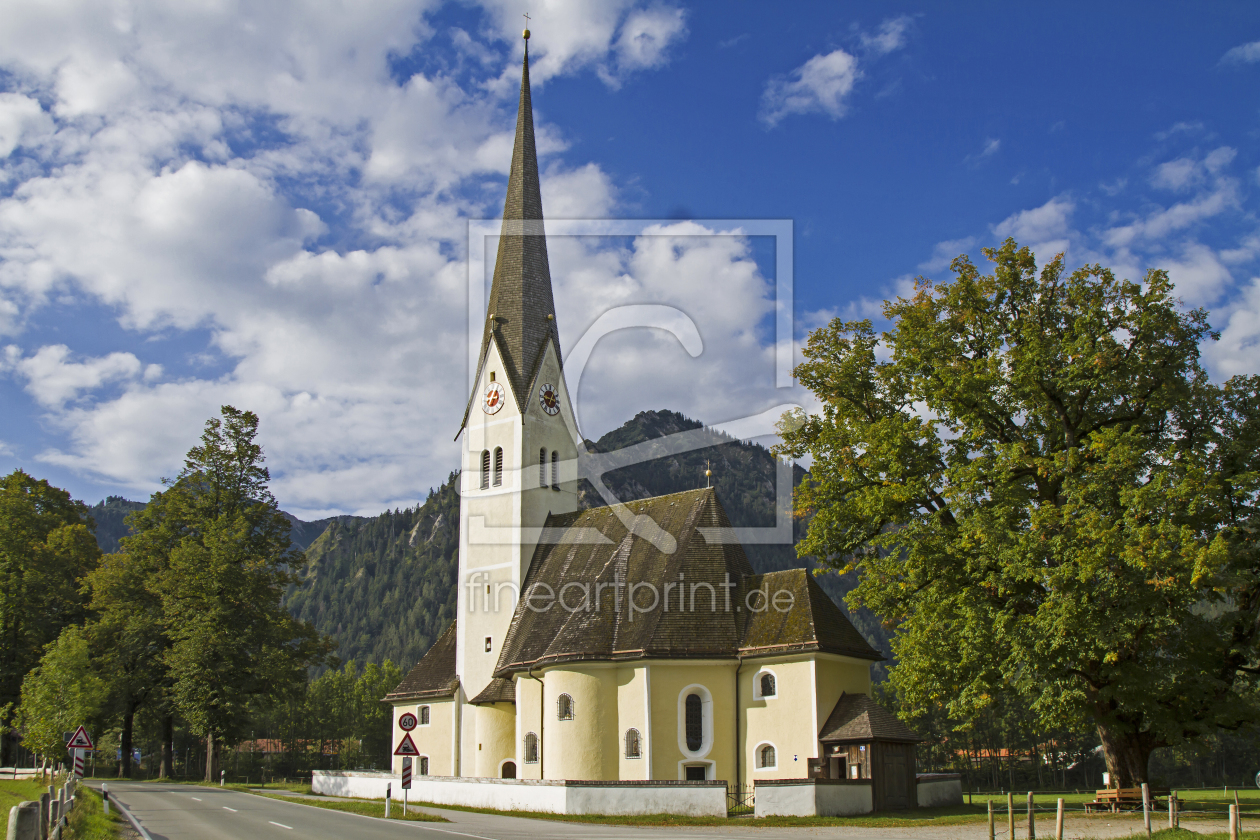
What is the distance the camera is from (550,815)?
26375 mm

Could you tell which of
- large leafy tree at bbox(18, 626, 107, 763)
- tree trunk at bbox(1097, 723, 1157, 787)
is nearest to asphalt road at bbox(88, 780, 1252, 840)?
tree trunk at bbox(1097, 723, 1157, 787)

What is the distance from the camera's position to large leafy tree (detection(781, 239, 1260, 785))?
21125mm

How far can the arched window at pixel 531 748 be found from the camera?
35.4 meters

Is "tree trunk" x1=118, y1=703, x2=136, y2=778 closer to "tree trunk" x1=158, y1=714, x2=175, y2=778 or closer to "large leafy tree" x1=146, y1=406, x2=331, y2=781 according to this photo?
"tree trunk" x1=158, y1=714, x2=175, y2=778

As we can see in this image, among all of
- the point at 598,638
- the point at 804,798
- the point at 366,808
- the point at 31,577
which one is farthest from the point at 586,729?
the point at 31,577

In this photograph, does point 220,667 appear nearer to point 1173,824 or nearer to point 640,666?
point 640,666

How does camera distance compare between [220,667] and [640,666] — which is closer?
[640,666]

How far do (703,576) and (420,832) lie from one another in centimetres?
1753

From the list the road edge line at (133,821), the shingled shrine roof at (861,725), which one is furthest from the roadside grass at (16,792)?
the shingled shrine roof at (861,725)

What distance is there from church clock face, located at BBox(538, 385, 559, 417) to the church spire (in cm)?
83

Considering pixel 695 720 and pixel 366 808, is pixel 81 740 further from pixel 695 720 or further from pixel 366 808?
pixel 695 720

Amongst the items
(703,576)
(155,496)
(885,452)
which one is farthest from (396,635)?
(885,452)

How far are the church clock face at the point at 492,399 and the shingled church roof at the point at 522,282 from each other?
88 cm

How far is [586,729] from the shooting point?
33188 millimetres
